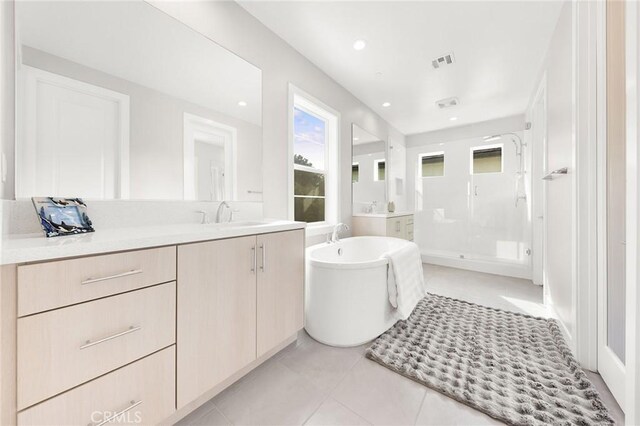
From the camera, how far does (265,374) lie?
58.2 inches

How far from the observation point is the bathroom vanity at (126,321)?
2.19 ft

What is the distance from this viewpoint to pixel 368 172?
3.62 m

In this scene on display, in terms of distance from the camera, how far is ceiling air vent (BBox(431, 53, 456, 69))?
93.6 inches

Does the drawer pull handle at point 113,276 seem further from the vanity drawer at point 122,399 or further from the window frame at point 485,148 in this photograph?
the window frame at point 485,148

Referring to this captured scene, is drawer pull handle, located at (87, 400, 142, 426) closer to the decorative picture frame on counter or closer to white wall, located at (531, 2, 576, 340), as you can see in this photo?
the decorative picture frame on counter

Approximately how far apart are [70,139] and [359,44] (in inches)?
88.5

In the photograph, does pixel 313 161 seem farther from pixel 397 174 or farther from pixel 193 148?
pixel 397 174

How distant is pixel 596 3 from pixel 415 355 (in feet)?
7.81

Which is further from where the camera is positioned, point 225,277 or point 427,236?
point 427,236

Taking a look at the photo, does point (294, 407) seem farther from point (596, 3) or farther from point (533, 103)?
point (533, 103)

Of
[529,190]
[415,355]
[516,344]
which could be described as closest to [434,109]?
[529,190]

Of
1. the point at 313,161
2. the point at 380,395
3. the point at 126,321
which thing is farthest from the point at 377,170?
the point at 126,321

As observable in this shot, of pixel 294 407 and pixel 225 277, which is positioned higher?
pixel 225 277

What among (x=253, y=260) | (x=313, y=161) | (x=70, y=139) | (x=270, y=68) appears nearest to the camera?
(x=70, y=139)
